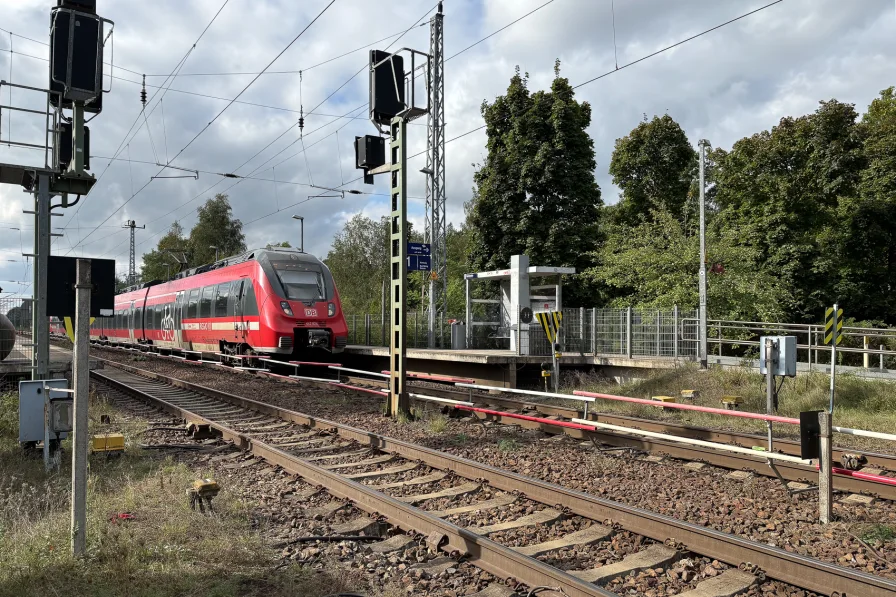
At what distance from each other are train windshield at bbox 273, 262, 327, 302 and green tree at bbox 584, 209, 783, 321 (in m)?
10.4

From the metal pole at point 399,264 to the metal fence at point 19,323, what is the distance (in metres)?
6.74

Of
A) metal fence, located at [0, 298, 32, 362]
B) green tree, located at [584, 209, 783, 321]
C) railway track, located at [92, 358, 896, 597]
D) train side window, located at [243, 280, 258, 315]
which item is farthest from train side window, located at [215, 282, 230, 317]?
green tree, located at [584, 209, 783, 321]

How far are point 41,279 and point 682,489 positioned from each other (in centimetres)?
842

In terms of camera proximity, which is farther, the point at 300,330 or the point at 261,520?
the point at 300,330

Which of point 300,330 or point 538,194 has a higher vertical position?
point 538,194

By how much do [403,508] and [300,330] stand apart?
1287cm

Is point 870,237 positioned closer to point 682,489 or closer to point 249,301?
point 249,301

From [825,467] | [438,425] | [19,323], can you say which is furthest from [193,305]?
[825,467]

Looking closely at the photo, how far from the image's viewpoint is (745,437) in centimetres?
873

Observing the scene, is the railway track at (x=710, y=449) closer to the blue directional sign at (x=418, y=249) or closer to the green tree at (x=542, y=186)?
Answer: the blue directional sign at (x=418, y=249)

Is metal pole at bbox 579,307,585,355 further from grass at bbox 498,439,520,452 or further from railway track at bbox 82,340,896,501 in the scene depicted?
grass at bbox 498,439,520,452

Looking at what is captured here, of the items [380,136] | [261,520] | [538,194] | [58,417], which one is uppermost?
[538,194]

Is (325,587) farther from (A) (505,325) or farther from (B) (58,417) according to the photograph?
(A) (505,325)

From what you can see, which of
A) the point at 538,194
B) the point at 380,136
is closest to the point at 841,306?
the point at 538,194
